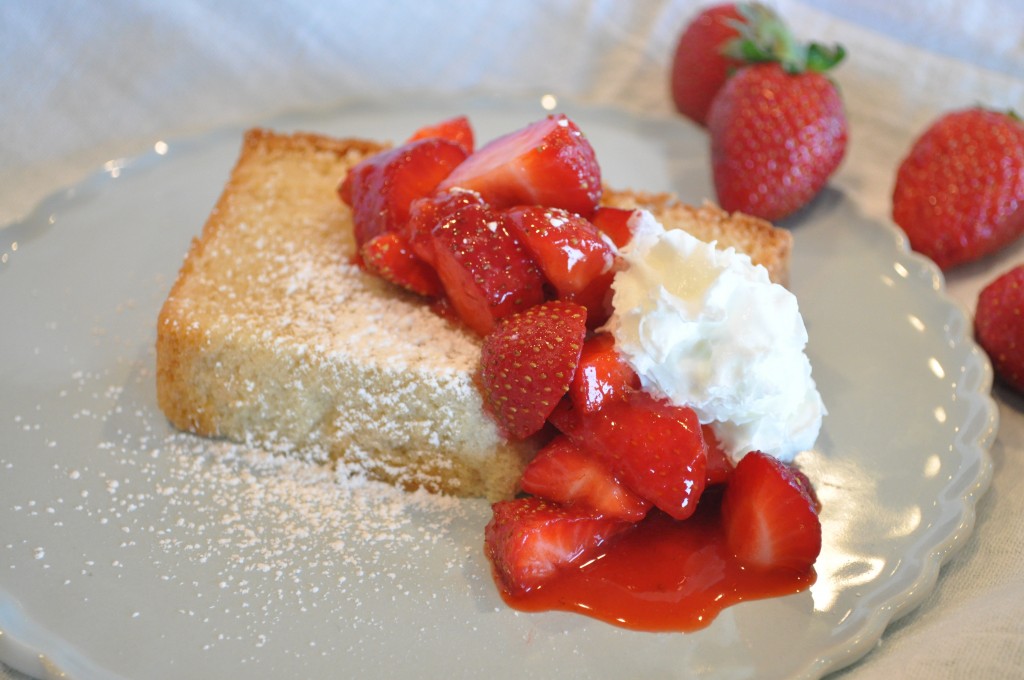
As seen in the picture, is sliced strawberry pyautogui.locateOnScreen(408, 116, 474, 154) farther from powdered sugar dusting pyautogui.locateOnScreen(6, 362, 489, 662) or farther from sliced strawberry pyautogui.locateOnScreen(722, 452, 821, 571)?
sliced strawberry pyautogui.locateOnScreen(722, 452, 821, 571)

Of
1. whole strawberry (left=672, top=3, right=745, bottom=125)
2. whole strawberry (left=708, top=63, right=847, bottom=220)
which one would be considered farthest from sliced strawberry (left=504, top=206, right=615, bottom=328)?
whole strawberry (left=672, top=3, right=745, bottom=125)

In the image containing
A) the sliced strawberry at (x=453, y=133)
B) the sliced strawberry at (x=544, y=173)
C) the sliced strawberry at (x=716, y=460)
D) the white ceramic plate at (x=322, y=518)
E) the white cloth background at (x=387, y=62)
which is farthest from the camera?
the white cloth background at (x=387, y=62)

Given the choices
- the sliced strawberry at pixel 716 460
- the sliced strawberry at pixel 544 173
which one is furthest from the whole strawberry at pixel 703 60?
the sliced strawberry at pixel 716 460

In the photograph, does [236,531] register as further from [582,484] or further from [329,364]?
[582,484]

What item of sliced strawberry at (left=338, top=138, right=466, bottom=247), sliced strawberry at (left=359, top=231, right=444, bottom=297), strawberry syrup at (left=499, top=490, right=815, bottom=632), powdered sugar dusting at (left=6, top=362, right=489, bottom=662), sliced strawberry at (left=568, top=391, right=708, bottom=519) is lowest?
powdered sugar dusting at (left=6, top=362, right=489, bottom=662)

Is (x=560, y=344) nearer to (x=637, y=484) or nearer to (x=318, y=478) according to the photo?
(x=637, y=484)

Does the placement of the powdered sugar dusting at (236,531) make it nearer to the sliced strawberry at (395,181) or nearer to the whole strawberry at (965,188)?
the sliced strawberry at (395,181)

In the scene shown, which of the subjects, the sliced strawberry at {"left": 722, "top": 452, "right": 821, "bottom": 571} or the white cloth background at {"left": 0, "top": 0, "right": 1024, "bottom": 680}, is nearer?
the sliced strawberry at {"left": 722, "top": 452, "right": 821, "bottom": 571}
